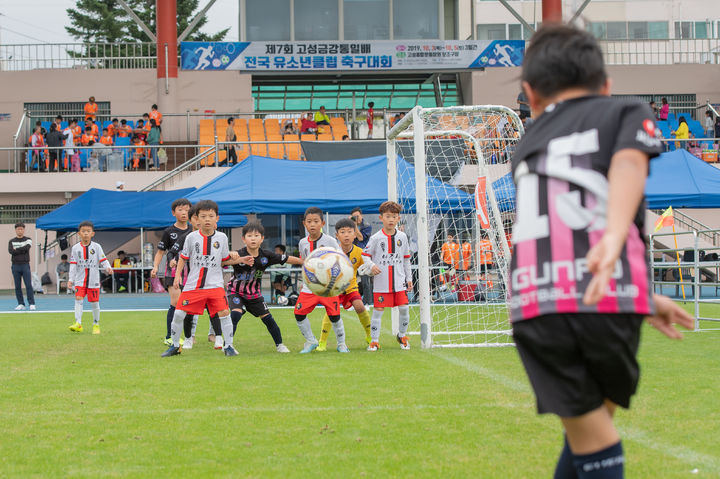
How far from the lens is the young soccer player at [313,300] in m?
10.1

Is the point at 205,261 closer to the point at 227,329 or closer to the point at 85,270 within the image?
the point at 227,329

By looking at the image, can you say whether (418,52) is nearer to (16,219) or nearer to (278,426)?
(16,219)

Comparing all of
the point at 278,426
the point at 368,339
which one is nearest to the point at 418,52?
the point at 368,339

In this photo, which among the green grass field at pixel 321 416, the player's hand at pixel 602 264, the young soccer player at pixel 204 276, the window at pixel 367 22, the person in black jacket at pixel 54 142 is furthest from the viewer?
the window at pixel 367 22

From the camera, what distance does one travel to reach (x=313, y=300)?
10.0 metres

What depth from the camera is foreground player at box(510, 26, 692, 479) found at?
2453 millimetres

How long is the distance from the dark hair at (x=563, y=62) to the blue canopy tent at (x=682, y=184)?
55.4 ft

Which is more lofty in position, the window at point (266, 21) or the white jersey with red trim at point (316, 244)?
the window at point (266, 21)

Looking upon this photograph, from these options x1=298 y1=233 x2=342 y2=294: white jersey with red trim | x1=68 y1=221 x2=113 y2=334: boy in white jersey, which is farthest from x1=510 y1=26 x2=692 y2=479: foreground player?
x1=68 y1=221 x2=113 y2=334: boy in white jersey

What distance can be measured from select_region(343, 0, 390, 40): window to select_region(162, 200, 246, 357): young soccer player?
27202 millimetres

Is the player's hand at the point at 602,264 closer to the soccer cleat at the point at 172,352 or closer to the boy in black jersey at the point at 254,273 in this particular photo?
the boy in black jersey at the point at 254,273

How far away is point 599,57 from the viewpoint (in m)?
2.63

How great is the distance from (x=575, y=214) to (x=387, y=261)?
828 centimetres

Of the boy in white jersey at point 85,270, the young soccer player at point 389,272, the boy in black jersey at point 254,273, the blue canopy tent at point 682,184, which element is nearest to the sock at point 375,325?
the young soccer player at point 389,272
